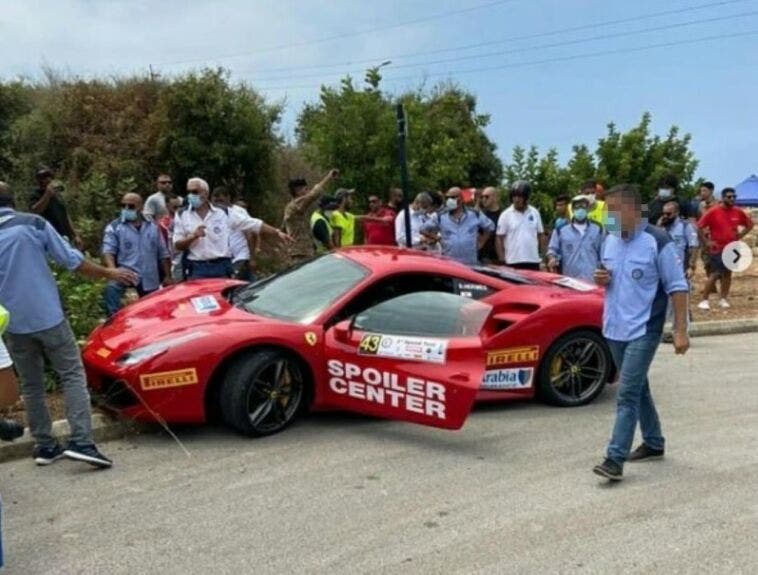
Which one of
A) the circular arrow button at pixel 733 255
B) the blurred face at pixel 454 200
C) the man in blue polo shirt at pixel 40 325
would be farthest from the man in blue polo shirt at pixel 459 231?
the man in blue polo shirt at pixel 40 325

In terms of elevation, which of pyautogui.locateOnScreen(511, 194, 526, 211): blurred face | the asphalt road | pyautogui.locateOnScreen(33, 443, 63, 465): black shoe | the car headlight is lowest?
the asphalt road

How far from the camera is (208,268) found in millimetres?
8719

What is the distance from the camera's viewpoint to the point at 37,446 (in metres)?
5.43

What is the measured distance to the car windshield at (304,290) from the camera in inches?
249

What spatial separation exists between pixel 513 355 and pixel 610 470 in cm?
167

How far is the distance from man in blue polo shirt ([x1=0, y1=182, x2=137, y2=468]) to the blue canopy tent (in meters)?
32.1

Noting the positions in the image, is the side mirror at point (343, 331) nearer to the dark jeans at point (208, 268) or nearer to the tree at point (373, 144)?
the dark jeans at point (208, 268)

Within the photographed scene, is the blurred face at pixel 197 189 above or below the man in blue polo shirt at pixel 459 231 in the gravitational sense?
above

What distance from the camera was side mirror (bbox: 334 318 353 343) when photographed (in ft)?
19.9

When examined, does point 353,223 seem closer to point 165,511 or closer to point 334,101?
point 165,511

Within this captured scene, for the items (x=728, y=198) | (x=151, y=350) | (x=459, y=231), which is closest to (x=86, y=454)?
(x=151, y=350)

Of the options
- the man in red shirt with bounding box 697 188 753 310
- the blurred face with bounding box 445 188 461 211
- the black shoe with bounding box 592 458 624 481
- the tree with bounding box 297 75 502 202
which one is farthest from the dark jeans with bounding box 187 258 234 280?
the tree with bounding box 297 75 502 202

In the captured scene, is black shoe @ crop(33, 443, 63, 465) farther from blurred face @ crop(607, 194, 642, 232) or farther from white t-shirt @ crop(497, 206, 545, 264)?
white t-shirt @ crop(497, 206, 545, 264)

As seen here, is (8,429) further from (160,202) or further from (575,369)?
(160,202)
